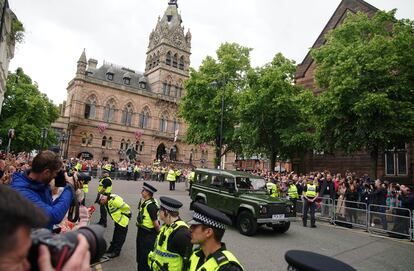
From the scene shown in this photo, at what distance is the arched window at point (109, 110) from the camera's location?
47.5m

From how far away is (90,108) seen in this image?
46312 mm

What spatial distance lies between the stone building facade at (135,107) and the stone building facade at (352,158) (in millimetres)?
21529

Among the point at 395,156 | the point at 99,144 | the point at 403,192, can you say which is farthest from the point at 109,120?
the point at 403,192

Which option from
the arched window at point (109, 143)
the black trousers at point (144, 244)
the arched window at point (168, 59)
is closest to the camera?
the black trousers at point (144, 244)

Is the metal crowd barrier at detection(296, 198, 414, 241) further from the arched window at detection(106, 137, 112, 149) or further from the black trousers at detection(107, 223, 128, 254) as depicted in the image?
the arched window at detection(106, 137, 112, 149)

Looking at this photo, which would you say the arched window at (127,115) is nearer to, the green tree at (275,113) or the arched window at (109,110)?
the arched window at (109,110)

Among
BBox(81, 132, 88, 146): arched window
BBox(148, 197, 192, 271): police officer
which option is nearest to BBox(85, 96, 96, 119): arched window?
BBox(81, 132, 88, 146): arched window

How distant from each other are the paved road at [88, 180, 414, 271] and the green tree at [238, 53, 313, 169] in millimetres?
10443

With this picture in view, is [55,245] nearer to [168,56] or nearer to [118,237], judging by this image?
[118,237]

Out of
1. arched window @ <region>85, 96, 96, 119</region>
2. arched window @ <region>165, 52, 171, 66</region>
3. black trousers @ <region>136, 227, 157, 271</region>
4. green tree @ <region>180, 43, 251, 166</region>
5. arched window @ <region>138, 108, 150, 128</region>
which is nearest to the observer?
black trousers @ <region>136, 227, 157, 271</region>

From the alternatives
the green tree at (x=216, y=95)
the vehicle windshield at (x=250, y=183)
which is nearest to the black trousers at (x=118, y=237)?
the vehicle windshield at (x=250, y=183)

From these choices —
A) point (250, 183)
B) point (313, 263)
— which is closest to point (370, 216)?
point (250, 183)

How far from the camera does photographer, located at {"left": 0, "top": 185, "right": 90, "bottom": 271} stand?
112cm

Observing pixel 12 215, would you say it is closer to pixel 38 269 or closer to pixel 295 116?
pixel 38 269
